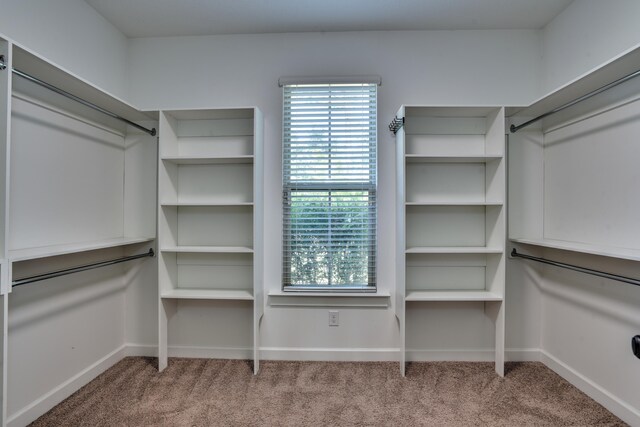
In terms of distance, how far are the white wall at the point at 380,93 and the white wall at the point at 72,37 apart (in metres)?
0.60

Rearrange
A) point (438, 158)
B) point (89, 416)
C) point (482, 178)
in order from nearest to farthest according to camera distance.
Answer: point (89, 416) → point (438, 158) → point (482, 178)

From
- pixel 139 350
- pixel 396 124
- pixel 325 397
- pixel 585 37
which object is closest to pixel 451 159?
pixel 396 124

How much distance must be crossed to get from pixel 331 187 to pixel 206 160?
979 mm

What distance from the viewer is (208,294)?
225 centimetres

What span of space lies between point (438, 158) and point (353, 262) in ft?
A: 3.31

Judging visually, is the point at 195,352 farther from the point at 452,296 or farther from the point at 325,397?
the point at 452,296

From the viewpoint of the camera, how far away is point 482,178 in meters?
2.39

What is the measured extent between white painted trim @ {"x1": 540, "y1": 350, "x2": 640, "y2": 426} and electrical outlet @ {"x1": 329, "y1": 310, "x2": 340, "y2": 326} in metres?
1.59

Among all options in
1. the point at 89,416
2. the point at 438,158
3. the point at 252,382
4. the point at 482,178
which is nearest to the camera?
the point at 89,416

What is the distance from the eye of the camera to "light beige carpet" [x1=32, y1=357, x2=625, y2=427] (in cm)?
174

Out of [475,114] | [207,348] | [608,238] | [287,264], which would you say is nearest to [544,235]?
[608,238]

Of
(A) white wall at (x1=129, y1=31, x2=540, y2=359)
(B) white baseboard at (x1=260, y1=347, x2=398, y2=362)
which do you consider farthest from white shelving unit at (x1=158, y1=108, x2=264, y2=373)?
(B) white baseboard at (x1=260, y1=347, x2=398, y2=362)

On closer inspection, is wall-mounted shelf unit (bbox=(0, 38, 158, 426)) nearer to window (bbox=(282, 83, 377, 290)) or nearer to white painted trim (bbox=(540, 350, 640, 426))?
window (bbox=(282, 83, 377, 290))

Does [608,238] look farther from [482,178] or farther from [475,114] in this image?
[475,114]
